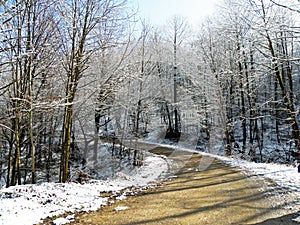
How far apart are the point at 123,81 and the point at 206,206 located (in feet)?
26.1

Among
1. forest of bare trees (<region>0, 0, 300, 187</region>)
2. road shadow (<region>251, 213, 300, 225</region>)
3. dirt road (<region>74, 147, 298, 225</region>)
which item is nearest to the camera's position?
road shadow (<region>251, 213, 300, 225</region>)

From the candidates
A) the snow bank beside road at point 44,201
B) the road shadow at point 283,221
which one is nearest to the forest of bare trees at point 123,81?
the snow bank beside road at point 44,201

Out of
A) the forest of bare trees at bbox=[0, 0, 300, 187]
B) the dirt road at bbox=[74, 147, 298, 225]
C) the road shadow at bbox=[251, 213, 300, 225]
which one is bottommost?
the dirt road at bbox=[74, 147, 298, 225]

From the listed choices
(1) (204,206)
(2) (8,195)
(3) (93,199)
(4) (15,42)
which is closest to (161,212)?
(1) (204,206)

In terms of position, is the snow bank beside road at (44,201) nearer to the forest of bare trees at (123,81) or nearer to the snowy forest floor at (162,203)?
the snowy forest floor at (162,203)

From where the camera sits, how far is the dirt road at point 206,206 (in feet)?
14.2

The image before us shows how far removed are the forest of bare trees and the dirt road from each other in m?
2.87

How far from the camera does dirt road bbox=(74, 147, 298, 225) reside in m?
4.34

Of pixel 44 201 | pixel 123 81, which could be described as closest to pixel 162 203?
pixel 44 201

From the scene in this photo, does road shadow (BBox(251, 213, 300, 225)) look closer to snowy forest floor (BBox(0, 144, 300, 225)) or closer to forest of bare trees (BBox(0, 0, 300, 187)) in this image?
snowy forest floor (BBox(0, 144, 300, 225))

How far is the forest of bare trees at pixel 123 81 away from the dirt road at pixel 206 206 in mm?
2866

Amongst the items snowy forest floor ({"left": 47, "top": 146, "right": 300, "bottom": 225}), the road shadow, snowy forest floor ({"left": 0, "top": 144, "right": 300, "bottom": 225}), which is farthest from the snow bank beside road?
the road shadow

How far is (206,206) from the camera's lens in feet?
16.8

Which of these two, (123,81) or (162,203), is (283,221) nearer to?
(162,203)
